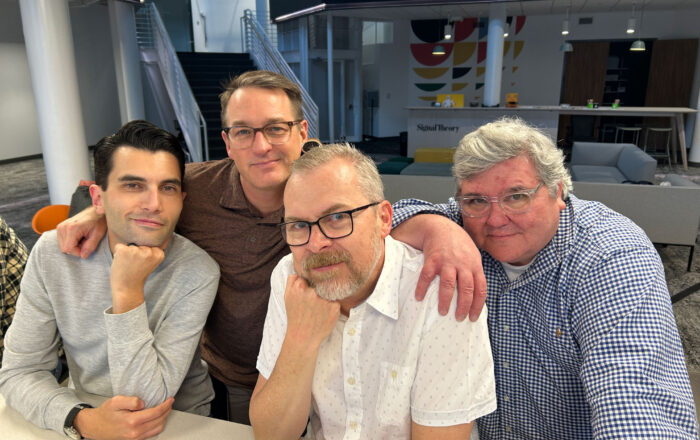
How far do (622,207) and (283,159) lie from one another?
12.4 feet

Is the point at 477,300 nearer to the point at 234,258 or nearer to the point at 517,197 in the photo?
the point at 517,197

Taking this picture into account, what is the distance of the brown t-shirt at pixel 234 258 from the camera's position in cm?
185

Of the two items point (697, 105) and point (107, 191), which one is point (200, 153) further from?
point (697, 105)

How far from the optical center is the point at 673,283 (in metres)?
4.52

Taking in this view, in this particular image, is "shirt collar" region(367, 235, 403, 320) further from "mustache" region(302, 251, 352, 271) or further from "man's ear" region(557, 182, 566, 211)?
"man's ear" region(557, 182, 566, 211)

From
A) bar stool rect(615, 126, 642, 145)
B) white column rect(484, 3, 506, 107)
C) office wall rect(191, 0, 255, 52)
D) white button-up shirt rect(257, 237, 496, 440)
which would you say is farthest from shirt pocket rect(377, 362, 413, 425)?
office wall rect(191, 0, 255, 52)

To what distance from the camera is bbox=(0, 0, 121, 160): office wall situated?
1090 centimetres

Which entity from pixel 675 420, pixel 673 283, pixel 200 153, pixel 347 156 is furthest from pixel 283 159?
pixel 200 153

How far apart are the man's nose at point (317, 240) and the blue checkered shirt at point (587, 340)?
47 centimetres

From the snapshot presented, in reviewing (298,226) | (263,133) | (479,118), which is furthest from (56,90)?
(479,118)

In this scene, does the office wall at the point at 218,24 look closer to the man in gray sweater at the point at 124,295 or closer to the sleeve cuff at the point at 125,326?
the man in gray sweater at the point at 124,295

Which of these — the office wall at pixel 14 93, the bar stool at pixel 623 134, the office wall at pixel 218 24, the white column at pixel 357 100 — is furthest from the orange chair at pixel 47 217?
the bar stool at pixel 623 134

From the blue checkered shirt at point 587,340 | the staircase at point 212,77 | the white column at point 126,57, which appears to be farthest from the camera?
the staircase at point 212,77

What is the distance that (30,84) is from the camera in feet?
38.4
